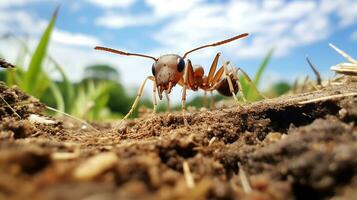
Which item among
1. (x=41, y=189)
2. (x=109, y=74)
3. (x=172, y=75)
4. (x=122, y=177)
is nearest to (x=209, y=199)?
(x=122, y=177)

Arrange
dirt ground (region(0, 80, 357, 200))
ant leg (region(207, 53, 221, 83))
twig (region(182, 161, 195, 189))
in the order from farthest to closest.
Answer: ant leg (region(207, 53, 221, 83)) < twig (region(182, 161, 195, 189)) < dirt ground (region(0, 80, 357, 200))

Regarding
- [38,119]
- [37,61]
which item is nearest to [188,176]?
[38,119]

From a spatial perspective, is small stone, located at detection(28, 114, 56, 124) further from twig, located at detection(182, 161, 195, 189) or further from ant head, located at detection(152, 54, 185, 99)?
twig, located at detection(182, 161, 195, 189)

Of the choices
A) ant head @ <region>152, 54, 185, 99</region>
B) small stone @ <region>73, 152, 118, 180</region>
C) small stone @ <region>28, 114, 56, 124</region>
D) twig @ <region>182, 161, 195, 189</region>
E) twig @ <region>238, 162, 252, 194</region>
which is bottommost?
twig @ <region>238, 162, 252, 194</region>

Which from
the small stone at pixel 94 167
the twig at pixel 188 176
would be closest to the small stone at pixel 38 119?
the twig at pixel 188 176

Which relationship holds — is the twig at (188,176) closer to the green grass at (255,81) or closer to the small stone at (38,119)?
the small stone at (38,119)

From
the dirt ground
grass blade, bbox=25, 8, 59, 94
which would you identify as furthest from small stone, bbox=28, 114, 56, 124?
grass blade, bbox=25, 8, 59, 94
